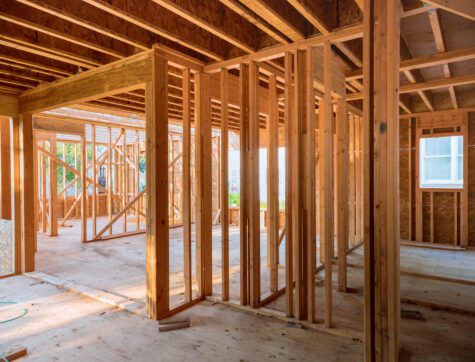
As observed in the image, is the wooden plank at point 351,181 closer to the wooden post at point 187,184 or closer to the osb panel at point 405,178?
the osb panel at point 405,178

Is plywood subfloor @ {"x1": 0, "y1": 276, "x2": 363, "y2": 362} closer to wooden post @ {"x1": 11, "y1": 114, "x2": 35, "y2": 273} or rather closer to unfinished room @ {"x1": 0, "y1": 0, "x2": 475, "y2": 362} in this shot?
unfinished room @ {"x1": 0, "y1": 0, "x2": 475, "y2": 362}

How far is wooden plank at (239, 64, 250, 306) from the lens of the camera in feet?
12.8

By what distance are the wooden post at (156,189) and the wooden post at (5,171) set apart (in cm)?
350

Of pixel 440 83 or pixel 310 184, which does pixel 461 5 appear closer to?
pixel 310 184

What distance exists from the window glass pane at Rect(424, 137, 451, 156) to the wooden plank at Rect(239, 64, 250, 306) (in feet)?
19.8

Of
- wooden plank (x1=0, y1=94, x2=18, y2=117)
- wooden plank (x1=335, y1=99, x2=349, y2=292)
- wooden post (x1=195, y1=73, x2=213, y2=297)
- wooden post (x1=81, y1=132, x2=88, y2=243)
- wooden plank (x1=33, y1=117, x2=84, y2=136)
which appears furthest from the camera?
wooden post (x1=81, y1=132, x2=88, y2=243)

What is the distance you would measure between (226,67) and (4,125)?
4120 millimetres

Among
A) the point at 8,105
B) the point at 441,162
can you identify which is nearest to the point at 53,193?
the point at 8,105

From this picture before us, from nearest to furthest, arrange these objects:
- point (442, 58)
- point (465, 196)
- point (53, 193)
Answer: point (442, 58)
point (465, 196)
point (53, 193)

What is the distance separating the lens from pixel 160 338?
3125 mm

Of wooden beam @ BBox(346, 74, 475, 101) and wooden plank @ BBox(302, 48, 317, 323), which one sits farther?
wooden beam @ BBox(346, 74, 475, 101)

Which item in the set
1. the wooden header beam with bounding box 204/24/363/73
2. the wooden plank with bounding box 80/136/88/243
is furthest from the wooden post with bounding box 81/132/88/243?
the wooden header beam with bounding box 204/24/363/73

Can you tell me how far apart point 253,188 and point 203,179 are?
28.2 inches

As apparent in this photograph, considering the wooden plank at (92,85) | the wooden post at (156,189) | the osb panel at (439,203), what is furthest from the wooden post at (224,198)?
the osb panel at (439,203)
